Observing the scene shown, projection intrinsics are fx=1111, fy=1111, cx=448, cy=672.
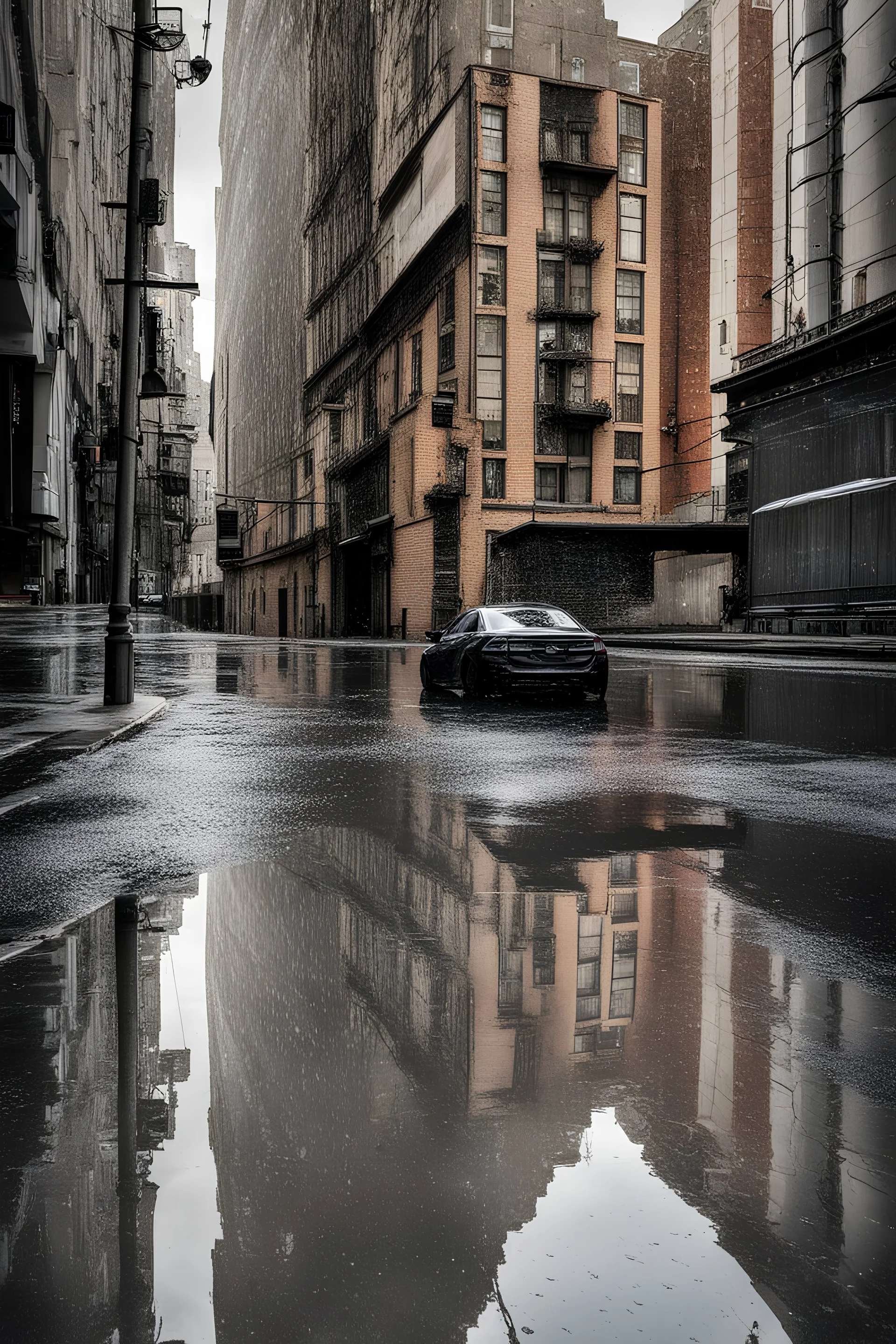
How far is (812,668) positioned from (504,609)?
9977 mm

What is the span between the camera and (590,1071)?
3.05 m

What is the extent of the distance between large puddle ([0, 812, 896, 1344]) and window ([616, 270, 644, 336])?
47818 mm

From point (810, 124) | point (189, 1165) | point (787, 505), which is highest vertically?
point (810, 124)

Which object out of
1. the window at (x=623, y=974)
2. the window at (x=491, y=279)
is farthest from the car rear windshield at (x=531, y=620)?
the window at (x=491, y=279)

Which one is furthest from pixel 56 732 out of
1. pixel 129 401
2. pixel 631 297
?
pixel 631 297

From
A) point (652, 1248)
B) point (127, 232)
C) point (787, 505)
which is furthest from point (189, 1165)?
point (787, 505)

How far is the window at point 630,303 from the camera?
161 ft

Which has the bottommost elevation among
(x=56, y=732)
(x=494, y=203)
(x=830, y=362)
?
(x=56, y=732)

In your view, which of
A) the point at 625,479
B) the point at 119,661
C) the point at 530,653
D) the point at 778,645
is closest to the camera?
the point at 119,661

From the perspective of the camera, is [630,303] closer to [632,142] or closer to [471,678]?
[632,142]

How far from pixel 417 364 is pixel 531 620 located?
3762 cm

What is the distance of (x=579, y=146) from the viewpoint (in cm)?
4741

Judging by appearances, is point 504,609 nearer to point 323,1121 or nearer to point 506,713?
point 506,713

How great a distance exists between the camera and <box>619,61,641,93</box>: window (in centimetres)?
5272
